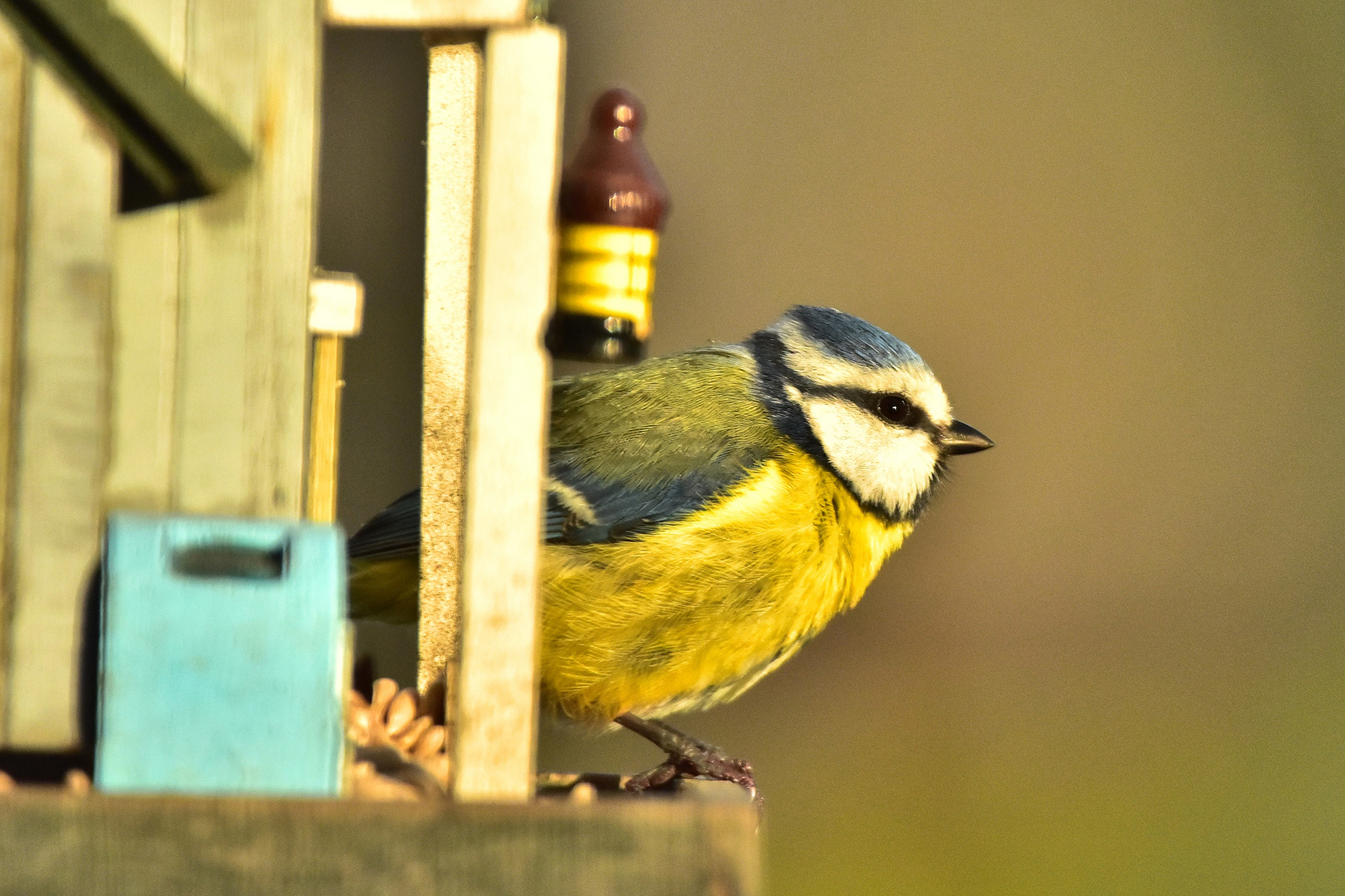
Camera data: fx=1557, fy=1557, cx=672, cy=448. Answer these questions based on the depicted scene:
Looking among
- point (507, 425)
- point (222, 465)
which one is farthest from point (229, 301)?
point (507, 425)

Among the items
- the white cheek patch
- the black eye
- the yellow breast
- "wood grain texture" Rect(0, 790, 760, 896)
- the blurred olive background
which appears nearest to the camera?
"wood grain texture" Rect(0, 790, 760, 896)

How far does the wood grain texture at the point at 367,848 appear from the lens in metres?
1.31

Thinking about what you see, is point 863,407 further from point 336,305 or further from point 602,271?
point 602,271

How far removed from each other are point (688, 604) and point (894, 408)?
0.60m

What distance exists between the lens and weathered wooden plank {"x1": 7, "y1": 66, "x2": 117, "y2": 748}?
1.43 meters

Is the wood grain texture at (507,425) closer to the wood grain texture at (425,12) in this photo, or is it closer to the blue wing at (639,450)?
the wood grain texture at (425,12)

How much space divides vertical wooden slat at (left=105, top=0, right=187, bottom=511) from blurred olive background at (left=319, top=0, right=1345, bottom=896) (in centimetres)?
Answer: 269

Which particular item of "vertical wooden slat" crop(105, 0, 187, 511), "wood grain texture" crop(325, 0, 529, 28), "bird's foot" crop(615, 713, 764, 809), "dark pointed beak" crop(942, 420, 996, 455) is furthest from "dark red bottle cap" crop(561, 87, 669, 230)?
"dark pointed beak" crop(942, 420, 996, 455)

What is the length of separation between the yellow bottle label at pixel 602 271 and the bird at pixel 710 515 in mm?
686

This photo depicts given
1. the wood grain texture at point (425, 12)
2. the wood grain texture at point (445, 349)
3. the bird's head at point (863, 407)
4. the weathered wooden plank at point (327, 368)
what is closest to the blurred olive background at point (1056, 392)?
the bird's head at point (863, 407)

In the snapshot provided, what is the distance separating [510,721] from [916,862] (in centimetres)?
308

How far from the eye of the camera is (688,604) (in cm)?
208

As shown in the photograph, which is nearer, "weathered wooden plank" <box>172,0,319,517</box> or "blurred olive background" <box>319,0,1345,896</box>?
"weathered wooden plank" <box>172,0,319,517</box>

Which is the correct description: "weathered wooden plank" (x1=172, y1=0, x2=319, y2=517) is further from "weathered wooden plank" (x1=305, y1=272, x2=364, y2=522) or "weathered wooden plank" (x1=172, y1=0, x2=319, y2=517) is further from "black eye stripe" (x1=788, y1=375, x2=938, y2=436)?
"black eye stripe" (x1=788, y1=375, x2=938, y2=436)
